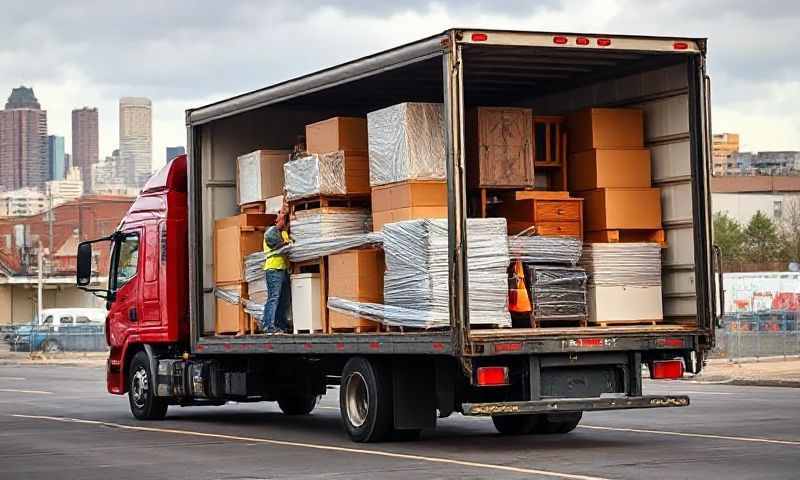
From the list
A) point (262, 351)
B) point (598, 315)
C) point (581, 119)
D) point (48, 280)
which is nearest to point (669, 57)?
point (581, 119)

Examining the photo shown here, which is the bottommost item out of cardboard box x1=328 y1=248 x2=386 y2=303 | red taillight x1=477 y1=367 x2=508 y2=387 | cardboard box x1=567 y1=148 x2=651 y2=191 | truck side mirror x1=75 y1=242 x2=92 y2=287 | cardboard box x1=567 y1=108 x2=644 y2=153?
red taillight x1=477 y1=367 x2=508 y2=387

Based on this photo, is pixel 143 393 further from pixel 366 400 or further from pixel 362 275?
pixel 362 275

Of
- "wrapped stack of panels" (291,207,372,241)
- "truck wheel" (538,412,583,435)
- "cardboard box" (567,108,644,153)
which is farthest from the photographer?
"truck wheel" (538,412,583,435)

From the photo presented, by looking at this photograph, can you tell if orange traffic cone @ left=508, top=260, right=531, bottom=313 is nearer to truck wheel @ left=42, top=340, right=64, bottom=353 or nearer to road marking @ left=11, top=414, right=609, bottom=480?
road marking @ left=11, top=414, right=609, bottom=480

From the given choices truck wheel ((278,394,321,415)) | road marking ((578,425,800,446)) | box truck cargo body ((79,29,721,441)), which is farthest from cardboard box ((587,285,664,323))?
truck wheel ((278,394,321,415))

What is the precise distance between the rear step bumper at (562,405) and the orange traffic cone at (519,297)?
0.95m

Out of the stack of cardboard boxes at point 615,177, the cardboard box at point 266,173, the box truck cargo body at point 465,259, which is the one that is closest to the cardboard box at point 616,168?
the stack of cardboard boxes at point 615,177

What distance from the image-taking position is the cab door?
21.0 meters

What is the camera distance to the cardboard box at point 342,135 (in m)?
16.3

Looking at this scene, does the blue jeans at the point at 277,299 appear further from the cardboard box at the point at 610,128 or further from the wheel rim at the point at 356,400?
the cardboard box at the point at 610,128

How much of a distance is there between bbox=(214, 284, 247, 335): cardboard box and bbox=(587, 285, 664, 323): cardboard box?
4737 millimetres

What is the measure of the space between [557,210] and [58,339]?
4631 centimetres

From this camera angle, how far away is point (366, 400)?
51.5 ft

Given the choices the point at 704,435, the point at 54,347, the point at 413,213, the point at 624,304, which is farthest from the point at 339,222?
the point at 54,347
